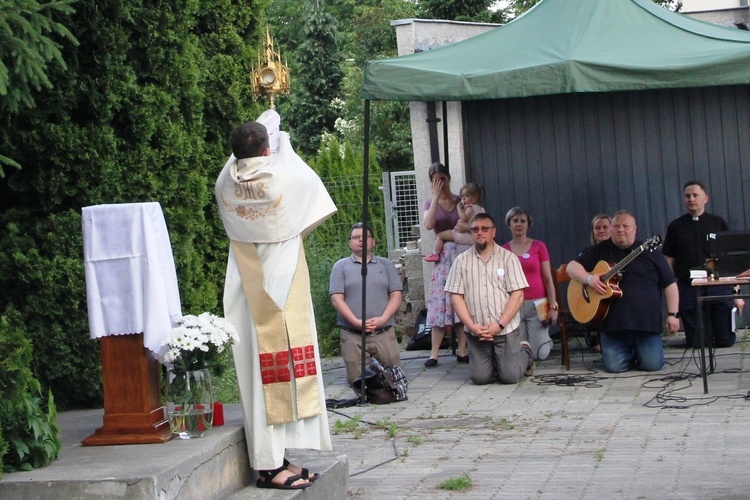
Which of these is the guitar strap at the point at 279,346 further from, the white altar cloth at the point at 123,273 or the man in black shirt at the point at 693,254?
the man in black shirt at the point at 693,254

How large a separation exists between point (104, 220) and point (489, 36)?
580 centimetres

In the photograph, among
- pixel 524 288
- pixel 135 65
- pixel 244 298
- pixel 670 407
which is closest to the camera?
pixel 244 298

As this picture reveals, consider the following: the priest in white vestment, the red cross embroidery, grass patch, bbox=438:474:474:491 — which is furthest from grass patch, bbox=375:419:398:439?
the red cross embroidery

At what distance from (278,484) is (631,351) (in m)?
5.37

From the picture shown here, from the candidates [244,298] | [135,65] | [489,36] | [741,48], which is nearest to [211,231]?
[135,65]

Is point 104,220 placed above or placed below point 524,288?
above

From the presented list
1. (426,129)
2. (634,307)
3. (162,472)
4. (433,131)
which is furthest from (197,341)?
(426,129)

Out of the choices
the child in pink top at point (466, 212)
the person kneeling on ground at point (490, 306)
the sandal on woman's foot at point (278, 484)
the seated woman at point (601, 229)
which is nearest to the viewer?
the sandal on woman's foot at point (278, 484)

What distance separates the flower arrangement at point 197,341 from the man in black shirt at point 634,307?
5.34 meters

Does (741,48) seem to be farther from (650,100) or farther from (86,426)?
(86,426)

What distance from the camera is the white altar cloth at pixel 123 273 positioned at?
5469mm

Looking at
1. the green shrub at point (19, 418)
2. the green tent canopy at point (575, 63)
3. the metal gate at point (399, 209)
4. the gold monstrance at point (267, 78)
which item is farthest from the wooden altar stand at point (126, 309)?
the metal gate at point (399, 209)

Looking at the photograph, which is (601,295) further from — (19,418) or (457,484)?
(19,418)

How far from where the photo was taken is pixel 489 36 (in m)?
10.5
